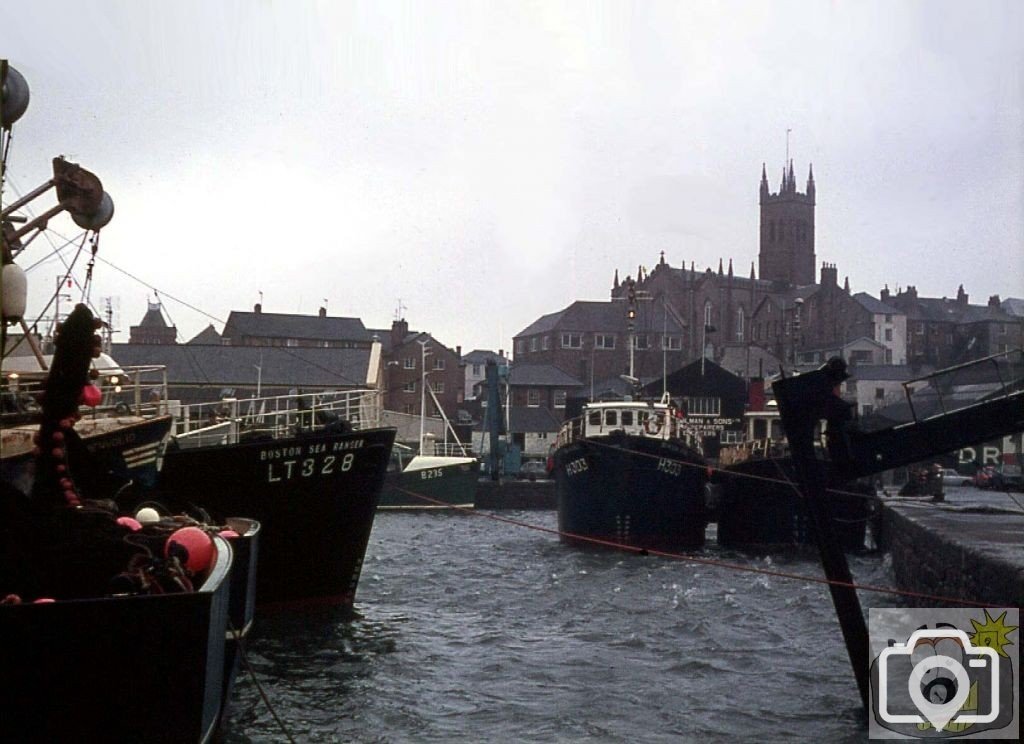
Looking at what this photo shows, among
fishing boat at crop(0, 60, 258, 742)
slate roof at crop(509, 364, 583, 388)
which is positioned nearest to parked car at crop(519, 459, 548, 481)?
slate roof at crop(509, 364, 583, 388)

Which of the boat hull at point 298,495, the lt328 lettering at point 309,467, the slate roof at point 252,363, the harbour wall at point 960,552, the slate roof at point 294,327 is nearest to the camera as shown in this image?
the harbour wall at point 960,552

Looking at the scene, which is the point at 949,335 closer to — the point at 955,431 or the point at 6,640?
the point at 955,431

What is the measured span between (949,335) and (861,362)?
1326 cm

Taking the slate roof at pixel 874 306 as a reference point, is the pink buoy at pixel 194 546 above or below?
below

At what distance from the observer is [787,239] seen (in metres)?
155

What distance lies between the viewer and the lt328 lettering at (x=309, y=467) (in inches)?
725

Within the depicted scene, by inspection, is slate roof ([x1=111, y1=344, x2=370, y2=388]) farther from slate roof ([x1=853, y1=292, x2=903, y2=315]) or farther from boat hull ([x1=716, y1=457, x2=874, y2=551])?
slate roof ([x1=853, y1=292, x2=903, y2=315])

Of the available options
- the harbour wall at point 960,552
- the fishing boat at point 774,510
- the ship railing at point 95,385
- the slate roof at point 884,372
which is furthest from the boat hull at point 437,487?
the slate roof at point 884,372

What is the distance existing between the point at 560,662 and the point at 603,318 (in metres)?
95.5

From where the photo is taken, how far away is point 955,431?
12828mm

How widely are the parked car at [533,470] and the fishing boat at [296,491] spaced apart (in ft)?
140

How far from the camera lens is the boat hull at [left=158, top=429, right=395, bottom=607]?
18.0 metres

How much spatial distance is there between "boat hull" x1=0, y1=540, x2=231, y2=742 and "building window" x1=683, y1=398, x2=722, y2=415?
6809cm

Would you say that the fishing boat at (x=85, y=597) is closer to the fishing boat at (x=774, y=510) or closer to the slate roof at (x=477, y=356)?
the fishing boat at (x=774, y=510)
